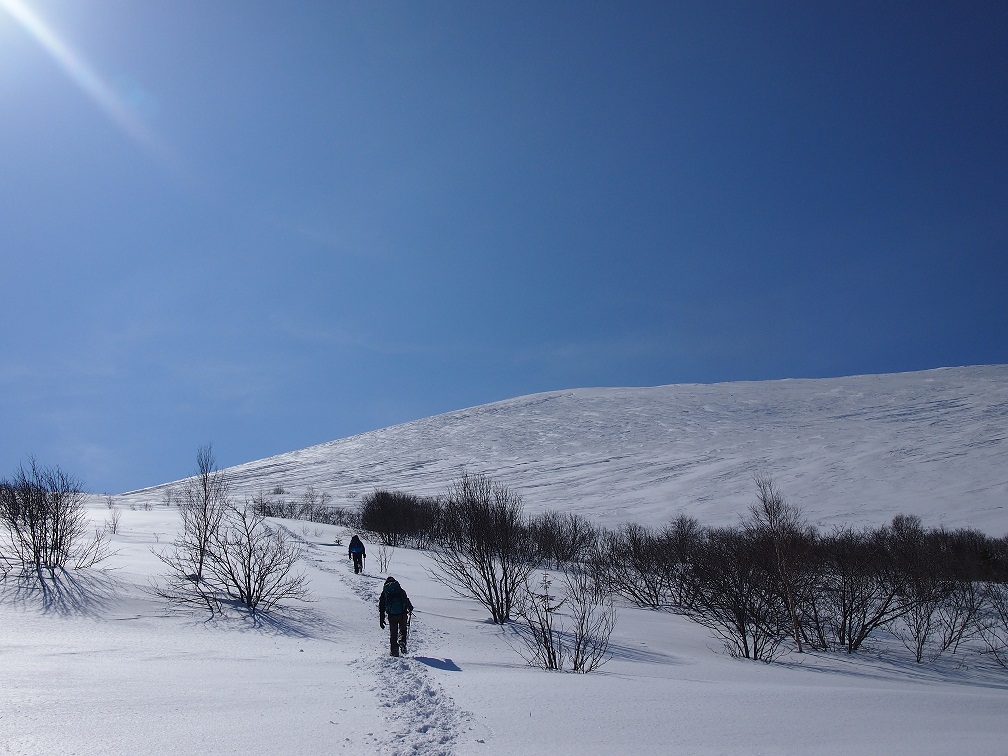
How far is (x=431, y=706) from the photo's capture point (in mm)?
6543

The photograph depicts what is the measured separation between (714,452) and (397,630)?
6825 cm

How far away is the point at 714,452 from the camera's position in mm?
72125

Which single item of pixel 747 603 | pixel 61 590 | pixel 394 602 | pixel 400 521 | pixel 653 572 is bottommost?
pixel 653 572

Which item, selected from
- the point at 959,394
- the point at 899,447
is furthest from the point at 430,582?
the point at 959,394

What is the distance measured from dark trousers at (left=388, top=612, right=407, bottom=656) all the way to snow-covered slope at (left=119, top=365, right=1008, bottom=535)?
139 ft

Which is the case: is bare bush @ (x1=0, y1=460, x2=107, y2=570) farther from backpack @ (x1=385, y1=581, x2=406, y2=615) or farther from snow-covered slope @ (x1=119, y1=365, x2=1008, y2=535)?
snow-covered slope @ (x1=119, y1=365, x2=1008, y2=535)

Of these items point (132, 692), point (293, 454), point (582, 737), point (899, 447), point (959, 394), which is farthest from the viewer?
point (293, 454)

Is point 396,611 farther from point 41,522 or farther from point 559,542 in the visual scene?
point 559,542

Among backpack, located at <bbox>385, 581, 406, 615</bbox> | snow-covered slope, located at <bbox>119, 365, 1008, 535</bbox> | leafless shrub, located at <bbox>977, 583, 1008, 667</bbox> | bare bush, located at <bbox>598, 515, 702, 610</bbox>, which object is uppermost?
snow-covered slope, located at <bbox>119, 365, 1008, 535</bbox>

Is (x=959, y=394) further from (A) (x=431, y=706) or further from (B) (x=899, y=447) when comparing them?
(A) (x=431, y=706)

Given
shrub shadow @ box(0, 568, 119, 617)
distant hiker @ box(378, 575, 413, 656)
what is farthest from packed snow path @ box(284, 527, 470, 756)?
shrub shadow @ box(0, 568, 119, 617)

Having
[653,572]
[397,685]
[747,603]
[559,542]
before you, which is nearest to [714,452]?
[559,542]

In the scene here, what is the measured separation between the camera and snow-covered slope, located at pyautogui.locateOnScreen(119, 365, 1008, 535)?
2079 inches

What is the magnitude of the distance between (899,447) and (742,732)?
72.8m
